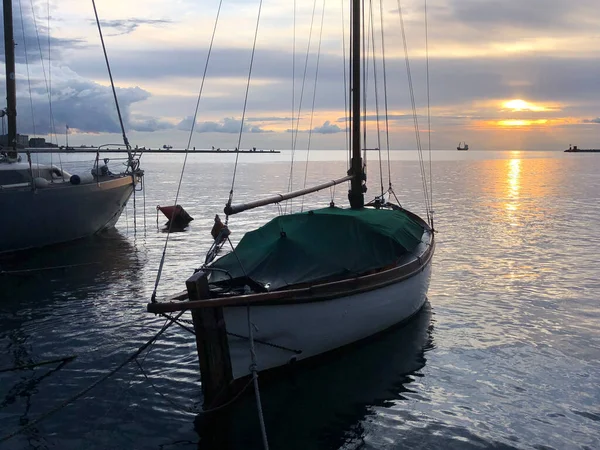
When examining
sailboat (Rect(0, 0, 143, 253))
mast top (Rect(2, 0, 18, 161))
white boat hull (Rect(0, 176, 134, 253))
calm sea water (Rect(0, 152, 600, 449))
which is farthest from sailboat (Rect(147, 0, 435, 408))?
mast top (Rect(2, 0, 18, 161))

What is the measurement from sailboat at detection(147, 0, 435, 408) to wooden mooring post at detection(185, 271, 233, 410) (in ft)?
0.05

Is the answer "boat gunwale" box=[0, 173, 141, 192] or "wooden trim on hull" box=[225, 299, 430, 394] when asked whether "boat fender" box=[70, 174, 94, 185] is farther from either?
"wooden trim on hull" box=[225, 299, 430, 394]

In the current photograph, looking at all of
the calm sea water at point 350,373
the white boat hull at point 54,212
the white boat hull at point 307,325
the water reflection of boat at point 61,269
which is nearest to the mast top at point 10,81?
the white boat hull at point 54,212

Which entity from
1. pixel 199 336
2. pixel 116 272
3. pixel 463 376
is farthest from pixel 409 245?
pixel 116 272

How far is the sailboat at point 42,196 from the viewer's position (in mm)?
21562

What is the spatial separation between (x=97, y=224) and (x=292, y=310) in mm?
19931

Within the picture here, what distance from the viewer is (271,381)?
10.4 m

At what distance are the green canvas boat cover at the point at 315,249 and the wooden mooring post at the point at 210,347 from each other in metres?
1.57

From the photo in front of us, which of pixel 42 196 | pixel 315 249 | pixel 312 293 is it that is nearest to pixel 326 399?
pixel 312 293

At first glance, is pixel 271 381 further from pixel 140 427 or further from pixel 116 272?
pixel 116 272

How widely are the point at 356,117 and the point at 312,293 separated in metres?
8.22

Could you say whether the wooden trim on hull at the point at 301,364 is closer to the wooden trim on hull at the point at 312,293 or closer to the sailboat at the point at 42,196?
the wooden trim on hull at the point at 312,293

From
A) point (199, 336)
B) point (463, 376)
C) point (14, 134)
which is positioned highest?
point (14, 134)

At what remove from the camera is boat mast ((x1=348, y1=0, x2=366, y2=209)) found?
1634 cm
